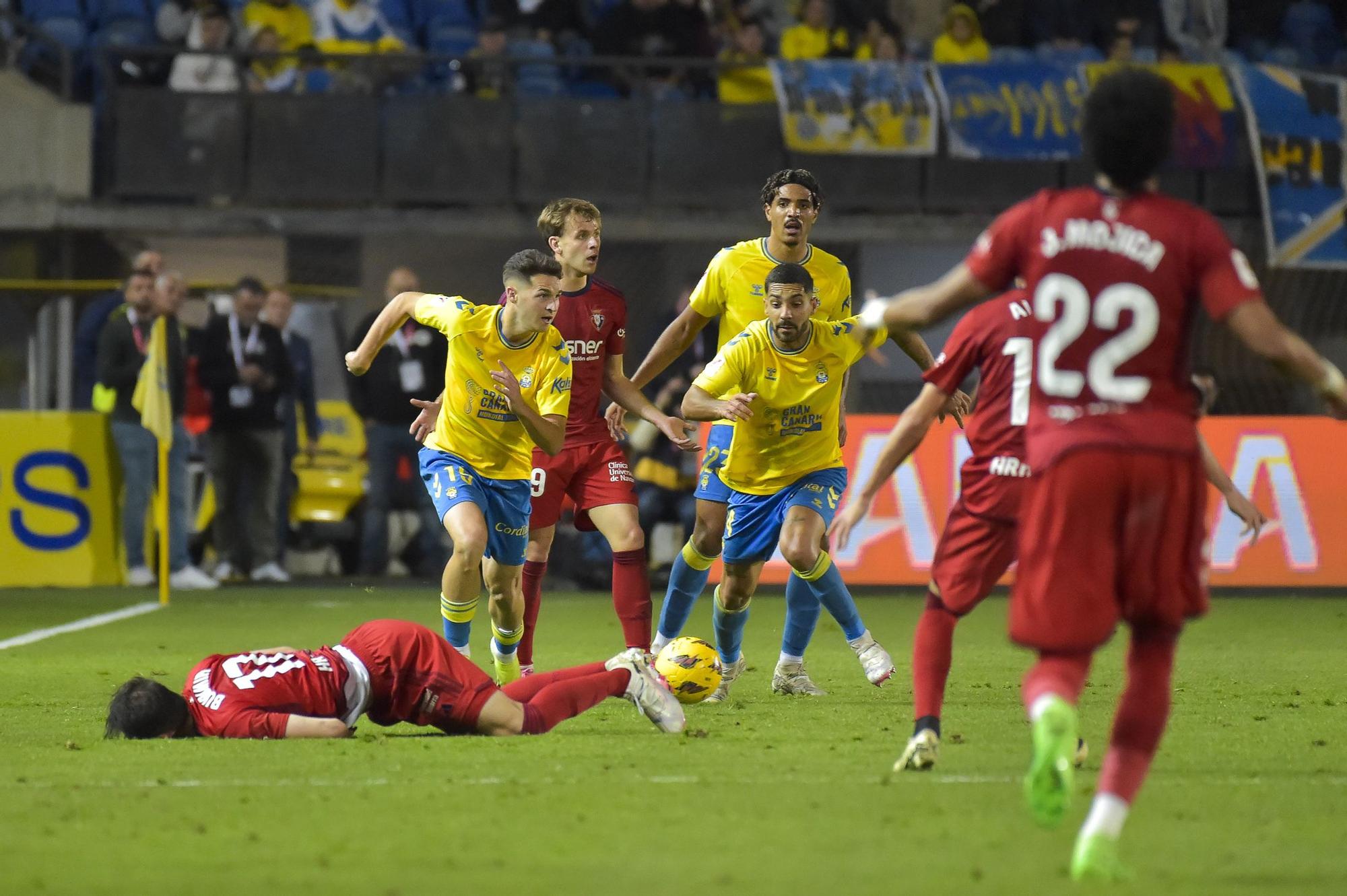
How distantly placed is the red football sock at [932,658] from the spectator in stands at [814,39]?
14064mm

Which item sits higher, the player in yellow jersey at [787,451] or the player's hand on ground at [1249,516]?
the player's hand on ground at [1249,516]

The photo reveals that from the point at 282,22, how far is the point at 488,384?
40.0 ft

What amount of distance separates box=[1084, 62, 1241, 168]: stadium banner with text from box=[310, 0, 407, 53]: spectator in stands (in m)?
7.13

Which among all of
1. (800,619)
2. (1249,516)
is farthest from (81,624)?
(1249,516)

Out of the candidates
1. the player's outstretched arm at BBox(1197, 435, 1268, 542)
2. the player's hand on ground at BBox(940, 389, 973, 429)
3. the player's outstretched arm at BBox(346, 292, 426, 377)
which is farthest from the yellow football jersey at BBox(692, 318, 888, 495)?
the player's outstretched arm at BBox(1197, 435, 1268, 542)

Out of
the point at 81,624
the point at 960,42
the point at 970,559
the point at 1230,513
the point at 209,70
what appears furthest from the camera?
the point at 960,42

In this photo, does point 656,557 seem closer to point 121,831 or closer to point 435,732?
point 435,732

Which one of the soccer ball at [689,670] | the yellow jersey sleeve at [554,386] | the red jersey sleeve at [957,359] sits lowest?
the soccer ball at [689,670]

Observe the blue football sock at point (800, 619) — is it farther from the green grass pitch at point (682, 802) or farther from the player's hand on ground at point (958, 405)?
the player's hand on ground at point (958, 405)

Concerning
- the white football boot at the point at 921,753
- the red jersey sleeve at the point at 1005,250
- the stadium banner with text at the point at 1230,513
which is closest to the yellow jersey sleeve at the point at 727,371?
the white football boot at the point at 921,753

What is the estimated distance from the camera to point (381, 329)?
28.4 ft

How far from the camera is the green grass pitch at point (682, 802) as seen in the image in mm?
4703

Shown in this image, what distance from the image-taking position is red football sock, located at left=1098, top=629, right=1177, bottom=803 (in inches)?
183

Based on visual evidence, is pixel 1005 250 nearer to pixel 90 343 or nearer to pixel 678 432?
pixel 678 432
